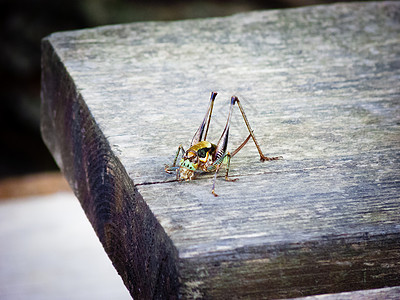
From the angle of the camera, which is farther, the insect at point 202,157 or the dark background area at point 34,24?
the dark background area at point 34,24

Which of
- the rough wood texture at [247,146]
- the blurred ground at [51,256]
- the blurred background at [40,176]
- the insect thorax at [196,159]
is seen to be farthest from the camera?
the blurred background at [40,176]

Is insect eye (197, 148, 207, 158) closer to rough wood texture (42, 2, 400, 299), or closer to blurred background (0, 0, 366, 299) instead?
rough wood texture (42, 2, 400, 299)

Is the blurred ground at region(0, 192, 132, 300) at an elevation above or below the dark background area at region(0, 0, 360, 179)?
below

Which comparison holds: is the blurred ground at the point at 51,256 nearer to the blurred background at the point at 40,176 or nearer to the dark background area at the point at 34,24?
the blurred background at the point at 40,176

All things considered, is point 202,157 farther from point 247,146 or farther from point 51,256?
point 51,256

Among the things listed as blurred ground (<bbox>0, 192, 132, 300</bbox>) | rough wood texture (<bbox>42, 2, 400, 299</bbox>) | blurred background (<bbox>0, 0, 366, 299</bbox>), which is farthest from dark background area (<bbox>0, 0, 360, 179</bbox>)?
rough wood texture (<bbox>42, 2, 400, 299</bbox>)

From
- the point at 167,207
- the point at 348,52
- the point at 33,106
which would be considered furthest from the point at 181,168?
the point at 33,106

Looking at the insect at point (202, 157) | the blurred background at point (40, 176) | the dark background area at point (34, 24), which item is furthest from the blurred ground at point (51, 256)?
the insect at point (202, 157)
